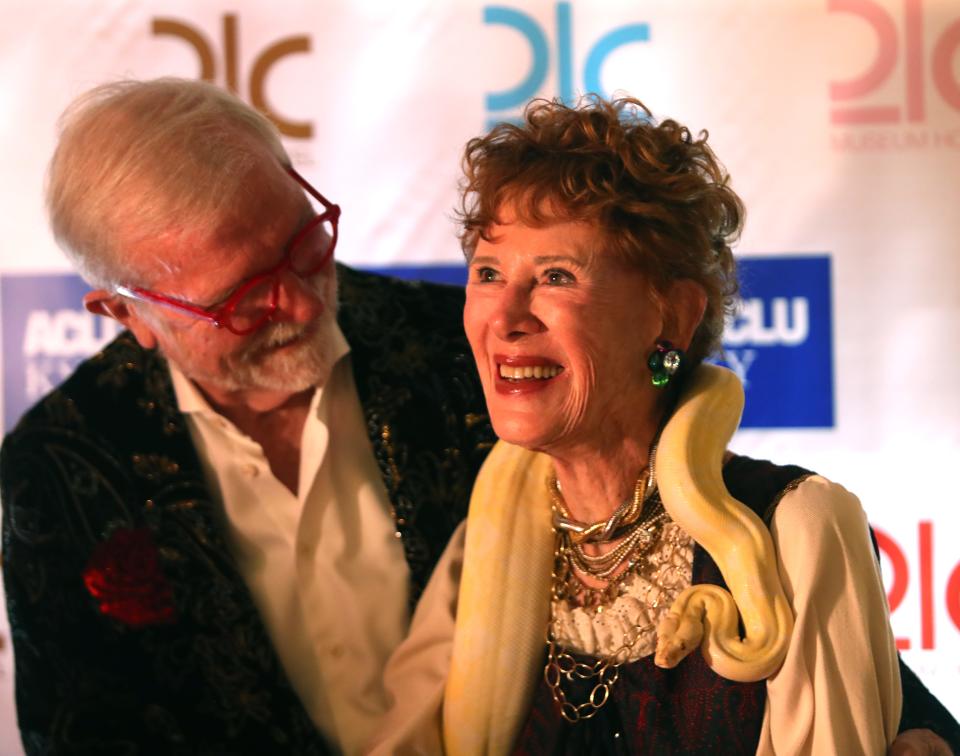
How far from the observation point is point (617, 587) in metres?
1.75

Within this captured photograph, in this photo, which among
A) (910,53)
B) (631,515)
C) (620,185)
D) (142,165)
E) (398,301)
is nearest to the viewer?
(620,185)

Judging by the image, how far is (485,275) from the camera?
5.60 feet

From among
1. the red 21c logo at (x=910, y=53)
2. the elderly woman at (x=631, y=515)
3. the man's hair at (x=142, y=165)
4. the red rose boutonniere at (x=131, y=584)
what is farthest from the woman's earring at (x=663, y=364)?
the red 21c logo at (x=910, y=53)

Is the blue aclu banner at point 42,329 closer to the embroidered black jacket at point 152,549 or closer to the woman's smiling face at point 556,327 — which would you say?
the embroidered black jacket at point 152,549

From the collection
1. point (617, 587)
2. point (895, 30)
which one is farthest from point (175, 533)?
Result: point (895, 30)

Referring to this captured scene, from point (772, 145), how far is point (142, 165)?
1987mm

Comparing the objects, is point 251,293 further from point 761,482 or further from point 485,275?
point 761,482

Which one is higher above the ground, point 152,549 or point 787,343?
point 787,343

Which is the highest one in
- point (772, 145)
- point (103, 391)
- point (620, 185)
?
point (772, 145)

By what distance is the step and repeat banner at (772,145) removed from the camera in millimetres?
3316

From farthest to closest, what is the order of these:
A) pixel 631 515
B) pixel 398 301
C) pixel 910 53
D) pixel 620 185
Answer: pixel 910 53, pixel 398 301, pixel 631 515, pixel 620 185

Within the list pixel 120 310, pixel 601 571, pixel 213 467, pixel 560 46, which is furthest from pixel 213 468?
pixel 560 46

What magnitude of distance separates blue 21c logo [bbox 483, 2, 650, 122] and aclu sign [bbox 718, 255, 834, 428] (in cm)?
72

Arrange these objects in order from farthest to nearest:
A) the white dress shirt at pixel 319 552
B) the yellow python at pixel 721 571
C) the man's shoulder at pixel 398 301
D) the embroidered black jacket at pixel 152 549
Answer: the man's shoulder at pixel 398 301
the white dress shirt at pixel 319 552
the embroidered black jacket at pixel 152 549
the yellow python at pixel 721 571
